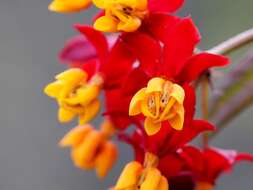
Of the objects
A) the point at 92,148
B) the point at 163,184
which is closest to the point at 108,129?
the point at 92,148

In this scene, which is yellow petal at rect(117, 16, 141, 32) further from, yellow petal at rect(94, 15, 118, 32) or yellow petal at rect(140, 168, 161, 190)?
yellow petal at rect(140, 168, 161, 190)

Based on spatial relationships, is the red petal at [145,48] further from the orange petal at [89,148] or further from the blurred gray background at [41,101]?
the blurred gray background at [41,101]

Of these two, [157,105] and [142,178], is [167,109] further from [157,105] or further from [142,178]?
[142,178]

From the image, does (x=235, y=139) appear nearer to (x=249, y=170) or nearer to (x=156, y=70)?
(x=249, y=170)

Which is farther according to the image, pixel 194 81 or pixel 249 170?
pixel 249 170

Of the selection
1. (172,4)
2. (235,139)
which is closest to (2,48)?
(235,139)

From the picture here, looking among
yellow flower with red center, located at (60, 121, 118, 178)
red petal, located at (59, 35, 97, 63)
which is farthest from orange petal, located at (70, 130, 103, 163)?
red petal, located at (59, 35, 97, 63)
